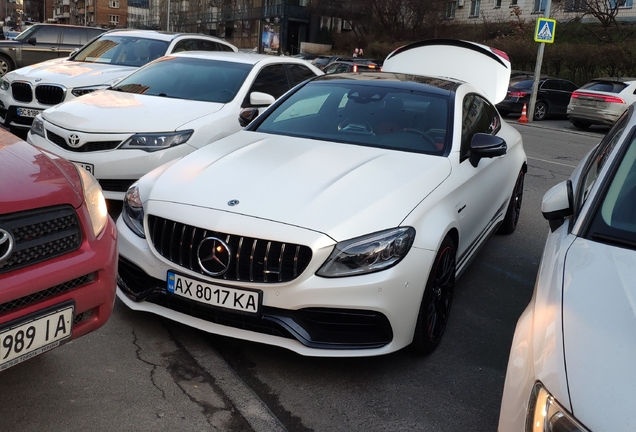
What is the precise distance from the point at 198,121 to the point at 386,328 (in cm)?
369

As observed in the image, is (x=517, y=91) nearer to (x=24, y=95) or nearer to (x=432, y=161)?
(x=24, y=95)

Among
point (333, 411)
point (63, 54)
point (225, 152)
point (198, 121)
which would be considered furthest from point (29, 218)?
point (63, 54)

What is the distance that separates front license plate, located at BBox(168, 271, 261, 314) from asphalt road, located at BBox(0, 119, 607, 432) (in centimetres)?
37

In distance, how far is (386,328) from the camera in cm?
345

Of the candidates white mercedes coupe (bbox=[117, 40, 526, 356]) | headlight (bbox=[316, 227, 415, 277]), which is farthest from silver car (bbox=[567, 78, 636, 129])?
headlight (bbox=[316, 227, 415, 277])

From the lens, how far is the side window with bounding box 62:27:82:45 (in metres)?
17.5

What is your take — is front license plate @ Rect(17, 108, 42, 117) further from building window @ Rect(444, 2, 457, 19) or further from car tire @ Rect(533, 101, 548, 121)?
building window @ Rect(444, 2, 457, 19)

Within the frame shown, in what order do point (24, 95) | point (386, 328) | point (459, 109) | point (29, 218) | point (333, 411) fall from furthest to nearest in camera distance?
point (24, 95)
point (459, 109)
point (386, 328)
point (333, 411)
point (29, 218)

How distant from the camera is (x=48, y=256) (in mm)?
2773

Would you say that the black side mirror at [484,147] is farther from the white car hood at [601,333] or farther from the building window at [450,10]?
the building window at [450,10]

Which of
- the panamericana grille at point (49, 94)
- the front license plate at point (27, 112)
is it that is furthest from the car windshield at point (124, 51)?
the front license plate at point (27, 112)

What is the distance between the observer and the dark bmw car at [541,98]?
21.3m

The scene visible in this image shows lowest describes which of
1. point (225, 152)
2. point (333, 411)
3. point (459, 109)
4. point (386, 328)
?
point (333, 411)

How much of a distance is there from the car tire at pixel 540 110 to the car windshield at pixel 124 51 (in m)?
14.4
